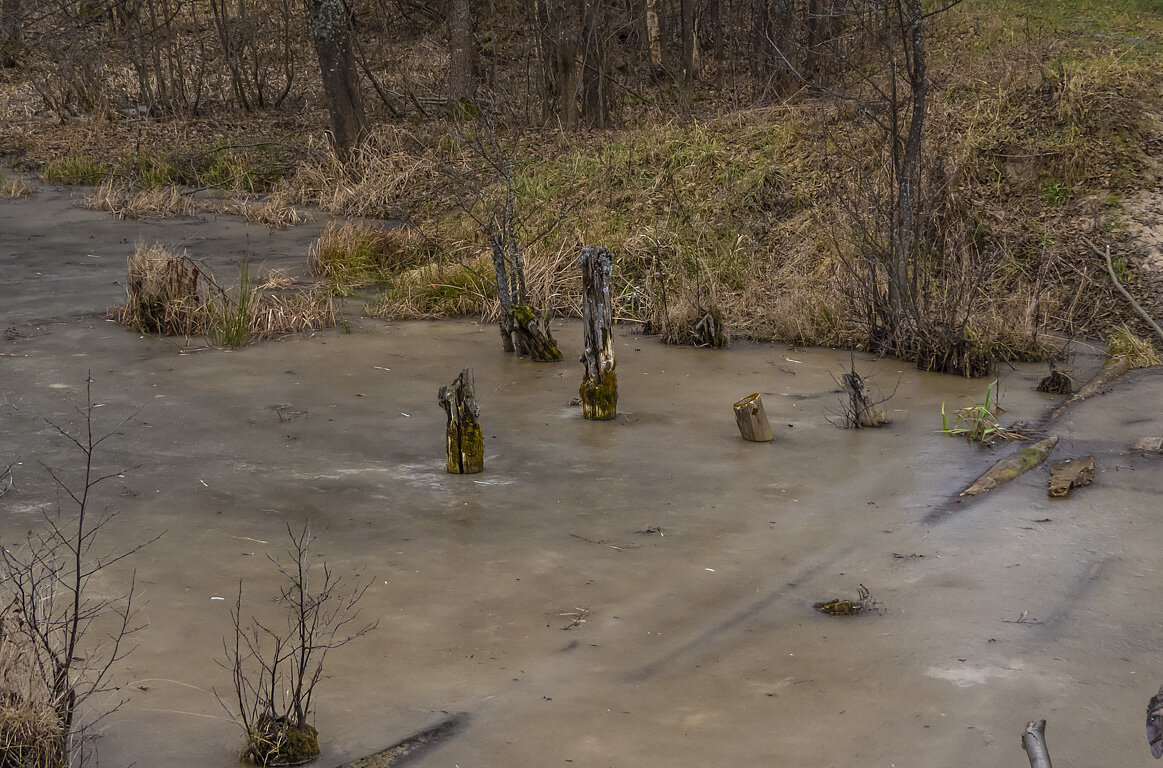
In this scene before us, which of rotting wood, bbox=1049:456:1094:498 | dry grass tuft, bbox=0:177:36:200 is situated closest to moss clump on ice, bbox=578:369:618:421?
rotting wood, bbox=1049:456:1094:498

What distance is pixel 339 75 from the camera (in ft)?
56.9

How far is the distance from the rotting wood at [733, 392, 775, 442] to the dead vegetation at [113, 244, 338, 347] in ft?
14.8

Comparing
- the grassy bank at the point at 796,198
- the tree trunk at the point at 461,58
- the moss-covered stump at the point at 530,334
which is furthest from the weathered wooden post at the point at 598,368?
the tree trunk at the point at 461,58

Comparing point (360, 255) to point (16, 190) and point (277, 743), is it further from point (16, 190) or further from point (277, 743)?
point (277, 743)

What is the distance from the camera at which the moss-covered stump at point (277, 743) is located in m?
3.73

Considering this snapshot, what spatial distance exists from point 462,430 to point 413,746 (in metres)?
2.91

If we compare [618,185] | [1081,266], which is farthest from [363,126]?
[1081,266]

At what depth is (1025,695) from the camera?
4125 millimetres

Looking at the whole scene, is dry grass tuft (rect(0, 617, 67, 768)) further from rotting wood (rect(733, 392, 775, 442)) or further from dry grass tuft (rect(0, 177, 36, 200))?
dry grass tuft (rect(0, 177, 36, 200))

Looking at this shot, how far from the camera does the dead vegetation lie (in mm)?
9750

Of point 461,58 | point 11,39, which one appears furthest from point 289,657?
point 11,39

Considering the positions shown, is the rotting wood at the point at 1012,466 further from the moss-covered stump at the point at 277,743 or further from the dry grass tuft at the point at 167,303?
the dry grass tuft at the point at 167,303

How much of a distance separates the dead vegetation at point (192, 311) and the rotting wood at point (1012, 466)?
5997 mm

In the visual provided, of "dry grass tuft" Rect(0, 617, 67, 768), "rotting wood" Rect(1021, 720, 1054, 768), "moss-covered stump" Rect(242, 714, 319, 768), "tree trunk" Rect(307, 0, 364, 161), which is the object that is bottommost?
"moss-covered stump" Rect(242, 714, 319, 768)
